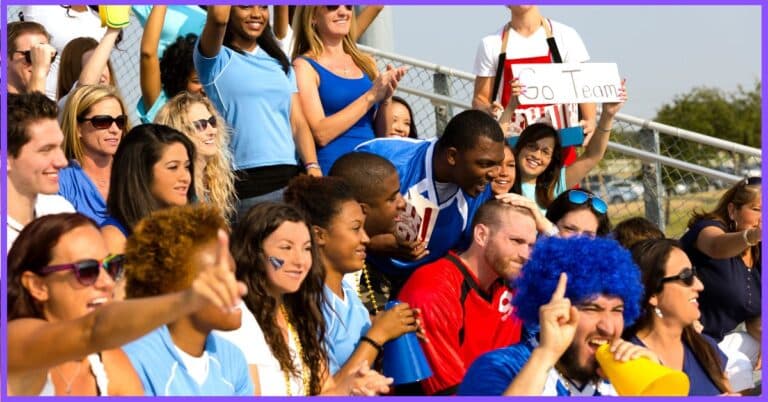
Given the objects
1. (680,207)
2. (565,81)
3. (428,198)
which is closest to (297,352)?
(428,198)

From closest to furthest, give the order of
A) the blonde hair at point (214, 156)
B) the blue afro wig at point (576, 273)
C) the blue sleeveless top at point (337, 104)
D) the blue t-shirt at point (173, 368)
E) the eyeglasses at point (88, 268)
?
the eyeglasses at point (88, 268)
the blue t-shirt at point (173, 368)
the blue afro wig at point (576, 273)
the blonde hair at point (214, 156)
the blue sleeveless top at point (337, 104)

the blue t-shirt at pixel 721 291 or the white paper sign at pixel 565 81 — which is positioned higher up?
the white paper sign at pixel 565 81

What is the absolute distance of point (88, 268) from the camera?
12.1 ft

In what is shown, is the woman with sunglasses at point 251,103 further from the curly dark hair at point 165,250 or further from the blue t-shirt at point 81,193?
the curly dark hair at point 165,250

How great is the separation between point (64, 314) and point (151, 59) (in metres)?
3.07

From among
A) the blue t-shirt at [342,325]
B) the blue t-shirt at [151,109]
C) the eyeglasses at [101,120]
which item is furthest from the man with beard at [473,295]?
the blue t-shirt at [151,109]

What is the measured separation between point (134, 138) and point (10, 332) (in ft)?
5.79

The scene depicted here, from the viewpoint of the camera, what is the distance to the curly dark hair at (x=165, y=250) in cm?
387

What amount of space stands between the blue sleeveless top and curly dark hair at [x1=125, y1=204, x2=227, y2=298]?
285 centimetres

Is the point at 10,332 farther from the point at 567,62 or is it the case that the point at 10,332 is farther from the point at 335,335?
the point at 567,62

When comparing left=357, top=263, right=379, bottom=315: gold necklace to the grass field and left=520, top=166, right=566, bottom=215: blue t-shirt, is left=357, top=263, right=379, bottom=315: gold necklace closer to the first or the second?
left=520, top=166, right=566, bottom=215: blue t-shirt

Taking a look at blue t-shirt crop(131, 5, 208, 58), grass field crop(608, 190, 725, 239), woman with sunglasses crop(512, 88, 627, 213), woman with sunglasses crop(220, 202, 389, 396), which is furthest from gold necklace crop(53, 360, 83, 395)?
grass field crop(608, 190, 725, 239)

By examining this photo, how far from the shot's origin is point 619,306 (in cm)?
446

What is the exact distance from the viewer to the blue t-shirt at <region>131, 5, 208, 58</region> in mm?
7551
